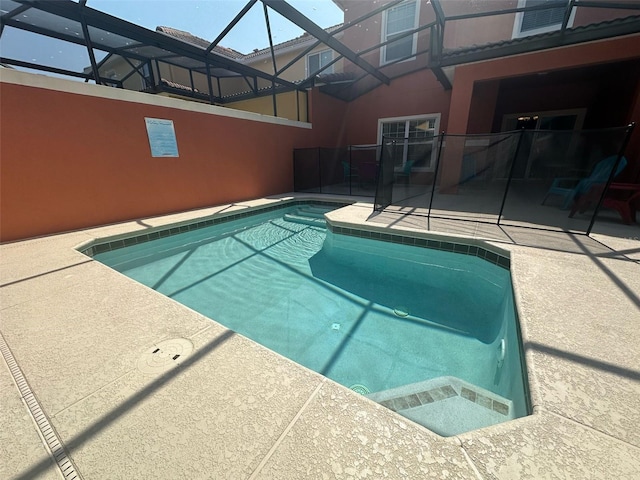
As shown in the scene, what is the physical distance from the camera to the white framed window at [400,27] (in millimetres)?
7750

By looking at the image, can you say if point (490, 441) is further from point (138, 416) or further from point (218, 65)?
point (218, 65)

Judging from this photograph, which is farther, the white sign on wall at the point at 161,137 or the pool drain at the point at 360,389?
the white sign on wall at the point at 161,137

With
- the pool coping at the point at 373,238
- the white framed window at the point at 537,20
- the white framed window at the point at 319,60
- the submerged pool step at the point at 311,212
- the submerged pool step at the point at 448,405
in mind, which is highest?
the white framed window at the point at 319,60

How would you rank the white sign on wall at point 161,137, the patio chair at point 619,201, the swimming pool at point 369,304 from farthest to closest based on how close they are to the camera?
1. the white sign on wall at point 161,137
2. the patio chair at point 619,201
3. the swimming pool at point 369,304

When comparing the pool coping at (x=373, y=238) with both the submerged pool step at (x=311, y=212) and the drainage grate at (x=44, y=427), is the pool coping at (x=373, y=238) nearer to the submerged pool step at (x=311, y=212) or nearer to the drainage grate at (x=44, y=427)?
the submerged pool step at (x=311, y=212)

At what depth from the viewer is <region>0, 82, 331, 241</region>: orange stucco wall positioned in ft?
11.3

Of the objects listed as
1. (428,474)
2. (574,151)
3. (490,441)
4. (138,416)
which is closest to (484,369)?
(490,441)

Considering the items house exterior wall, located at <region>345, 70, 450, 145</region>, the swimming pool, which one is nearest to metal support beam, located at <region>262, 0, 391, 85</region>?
house exterior wall, located at <region>345, 70, 450, 145</region>

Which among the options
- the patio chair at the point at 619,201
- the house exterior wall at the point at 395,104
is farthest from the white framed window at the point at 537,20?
the patio chair at the point at 619,201

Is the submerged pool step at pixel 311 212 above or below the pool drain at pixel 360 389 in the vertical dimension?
above

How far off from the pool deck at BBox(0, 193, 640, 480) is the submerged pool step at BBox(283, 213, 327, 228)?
3856 millimetres

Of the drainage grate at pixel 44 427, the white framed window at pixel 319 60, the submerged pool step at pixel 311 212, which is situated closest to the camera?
the drainage grate at pixel 44 427

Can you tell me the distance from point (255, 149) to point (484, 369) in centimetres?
664

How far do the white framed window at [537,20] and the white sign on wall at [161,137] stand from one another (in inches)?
321
